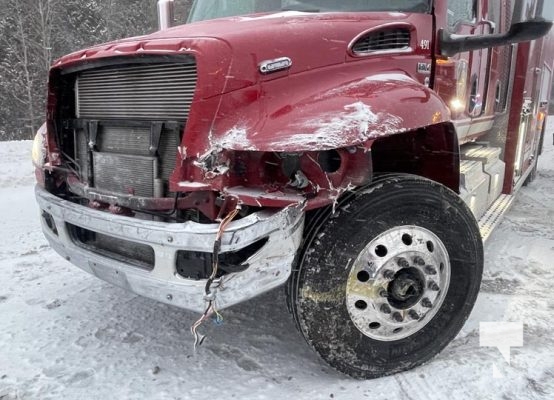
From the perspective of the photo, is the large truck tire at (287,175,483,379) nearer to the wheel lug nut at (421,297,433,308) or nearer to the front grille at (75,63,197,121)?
Result: the wheel lug nut at (421,297,433,308)

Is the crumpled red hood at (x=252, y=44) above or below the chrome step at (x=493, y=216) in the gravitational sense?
above

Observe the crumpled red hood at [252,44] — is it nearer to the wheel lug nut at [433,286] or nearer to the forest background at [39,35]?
the wheel lug nut at [433,286]

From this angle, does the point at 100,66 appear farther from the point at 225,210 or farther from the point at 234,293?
the point at 234,293

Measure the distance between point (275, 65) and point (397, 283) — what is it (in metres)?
1.33

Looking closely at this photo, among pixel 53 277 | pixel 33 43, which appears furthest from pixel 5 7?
pixel 53 277

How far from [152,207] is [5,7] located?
1170 inches

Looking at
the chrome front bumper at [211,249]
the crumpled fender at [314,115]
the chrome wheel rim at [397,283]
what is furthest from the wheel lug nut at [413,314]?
the crumpled fender at [314,115]

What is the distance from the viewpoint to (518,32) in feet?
9.15

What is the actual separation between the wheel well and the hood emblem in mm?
813

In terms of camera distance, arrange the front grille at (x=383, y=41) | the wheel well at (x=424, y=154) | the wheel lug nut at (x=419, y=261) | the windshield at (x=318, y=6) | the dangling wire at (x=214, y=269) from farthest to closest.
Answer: the windshield at (x=318, y=6) < the wheel well at (x=424, y=154) < the front grille at (x=383, y=41) < the wheel lug nut at (x=419, y=261) < the dangling wire at (x=214, y=269)

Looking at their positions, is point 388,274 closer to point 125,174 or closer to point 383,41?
point 383,41

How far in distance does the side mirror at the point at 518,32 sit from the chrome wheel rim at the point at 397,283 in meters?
1.25

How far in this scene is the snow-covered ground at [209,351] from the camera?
258 centimetres

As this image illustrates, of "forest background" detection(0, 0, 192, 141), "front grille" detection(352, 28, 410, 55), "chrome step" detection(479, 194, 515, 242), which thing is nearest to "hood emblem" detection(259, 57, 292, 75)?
"front grille" detection(352, 28, 410, 55)
